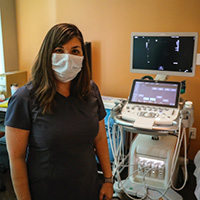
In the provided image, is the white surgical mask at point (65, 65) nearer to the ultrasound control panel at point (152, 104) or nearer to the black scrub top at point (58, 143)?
the black scrub top at point (58, 143)

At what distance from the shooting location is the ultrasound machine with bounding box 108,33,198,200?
1770mm

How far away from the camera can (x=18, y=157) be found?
1.03 metres

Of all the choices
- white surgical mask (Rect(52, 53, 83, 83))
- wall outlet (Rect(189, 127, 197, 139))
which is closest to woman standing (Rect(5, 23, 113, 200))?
white surgical mask (Rect(52, 53, 83, 83))

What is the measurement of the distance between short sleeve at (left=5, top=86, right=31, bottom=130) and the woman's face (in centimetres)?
23

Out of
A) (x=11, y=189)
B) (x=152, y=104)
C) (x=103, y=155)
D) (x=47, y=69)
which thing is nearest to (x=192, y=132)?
(x=152, y=104)

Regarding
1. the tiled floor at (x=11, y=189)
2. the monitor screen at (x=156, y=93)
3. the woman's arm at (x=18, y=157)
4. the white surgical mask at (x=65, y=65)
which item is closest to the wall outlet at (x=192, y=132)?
the tiled floor at (x=11, y=189)

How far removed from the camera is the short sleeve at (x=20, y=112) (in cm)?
98

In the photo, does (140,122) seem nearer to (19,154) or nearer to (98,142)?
(98,142)

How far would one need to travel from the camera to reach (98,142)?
1.29 metres

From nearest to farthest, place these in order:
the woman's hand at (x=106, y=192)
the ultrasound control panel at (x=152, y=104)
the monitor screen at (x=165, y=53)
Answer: the woman's hand at (x=106, y=192), the ultrasound control panel at (x=152, y=104), the monitor screen at (x=165, y=53)

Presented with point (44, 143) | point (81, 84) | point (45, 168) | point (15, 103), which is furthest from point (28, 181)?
point (81, 84)

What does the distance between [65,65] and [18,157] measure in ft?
1.42

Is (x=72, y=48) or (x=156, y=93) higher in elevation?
(x=72, y=48)

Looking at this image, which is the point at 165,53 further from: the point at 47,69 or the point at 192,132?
the point at 47,69
